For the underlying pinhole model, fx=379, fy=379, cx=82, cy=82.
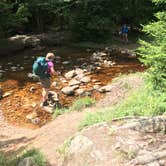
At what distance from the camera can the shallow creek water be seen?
1295 centimetres

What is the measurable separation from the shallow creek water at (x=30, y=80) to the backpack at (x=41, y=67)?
1310mm

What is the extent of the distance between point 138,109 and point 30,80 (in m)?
8.71

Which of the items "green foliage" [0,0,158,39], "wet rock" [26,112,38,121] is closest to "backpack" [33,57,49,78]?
"wet rock" [26,112,38,121]

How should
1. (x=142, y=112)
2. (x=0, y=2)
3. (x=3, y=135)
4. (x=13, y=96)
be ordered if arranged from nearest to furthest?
(x=142, y=112) < (x=3, y=135) < (x=13, y=96) < (x=0, y=2)

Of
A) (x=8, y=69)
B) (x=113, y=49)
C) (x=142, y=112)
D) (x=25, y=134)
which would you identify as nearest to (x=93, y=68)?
(x=8, y=69)

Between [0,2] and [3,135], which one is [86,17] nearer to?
[0,2]

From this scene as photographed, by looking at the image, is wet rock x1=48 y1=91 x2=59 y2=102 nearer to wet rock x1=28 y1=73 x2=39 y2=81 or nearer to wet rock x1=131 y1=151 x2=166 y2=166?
wet rock x1=28 y1=73 x2=39 y2=81

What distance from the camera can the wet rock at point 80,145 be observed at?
7.07 m

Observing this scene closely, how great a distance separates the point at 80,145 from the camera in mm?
7242

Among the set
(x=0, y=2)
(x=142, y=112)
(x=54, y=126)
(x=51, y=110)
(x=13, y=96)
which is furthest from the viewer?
(x=0, y=2)

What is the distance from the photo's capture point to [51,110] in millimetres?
12594

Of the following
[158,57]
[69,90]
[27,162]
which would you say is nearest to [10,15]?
[69,90]

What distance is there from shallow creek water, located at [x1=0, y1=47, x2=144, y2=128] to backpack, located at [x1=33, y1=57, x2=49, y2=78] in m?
1.31

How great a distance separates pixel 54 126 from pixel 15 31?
1951cm
